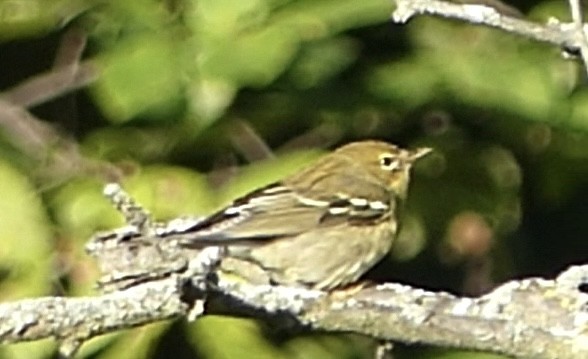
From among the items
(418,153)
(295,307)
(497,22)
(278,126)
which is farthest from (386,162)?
(497,22)

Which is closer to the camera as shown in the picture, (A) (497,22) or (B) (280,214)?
(A) (497,22)

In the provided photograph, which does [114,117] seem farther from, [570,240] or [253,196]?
[570,240]

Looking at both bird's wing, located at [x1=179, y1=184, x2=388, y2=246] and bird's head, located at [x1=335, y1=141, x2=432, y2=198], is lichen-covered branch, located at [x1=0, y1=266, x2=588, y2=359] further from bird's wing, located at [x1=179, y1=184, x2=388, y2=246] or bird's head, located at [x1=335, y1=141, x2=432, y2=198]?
bird's head, located at [x1=335, y1=141, x2=432, y2=198]

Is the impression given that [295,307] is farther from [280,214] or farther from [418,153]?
[418,153]

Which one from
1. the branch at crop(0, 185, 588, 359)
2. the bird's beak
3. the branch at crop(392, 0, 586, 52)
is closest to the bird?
the bird's beak

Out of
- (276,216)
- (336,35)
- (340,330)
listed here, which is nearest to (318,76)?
(336,35)

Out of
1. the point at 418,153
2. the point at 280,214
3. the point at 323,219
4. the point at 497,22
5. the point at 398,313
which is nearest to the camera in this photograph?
the point at 497,22

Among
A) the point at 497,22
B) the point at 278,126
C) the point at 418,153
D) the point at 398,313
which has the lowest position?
the point at 398,313
